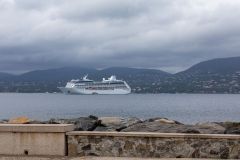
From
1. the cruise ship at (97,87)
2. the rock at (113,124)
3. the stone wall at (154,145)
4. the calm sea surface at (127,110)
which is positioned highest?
the cruise ship at (97,87)

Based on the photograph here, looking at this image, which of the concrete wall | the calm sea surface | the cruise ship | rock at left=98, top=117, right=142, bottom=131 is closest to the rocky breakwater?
rock at left=98, top=117, right=142, bottom=131

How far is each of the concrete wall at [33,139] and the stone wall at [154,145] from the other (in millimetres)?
223

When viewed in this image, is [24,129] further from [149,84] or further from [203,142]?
[149,84]

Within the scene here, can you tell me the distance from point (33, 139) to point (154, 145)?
2.64 meters

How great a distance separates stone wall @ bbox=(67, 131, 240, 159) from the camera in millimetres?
10586

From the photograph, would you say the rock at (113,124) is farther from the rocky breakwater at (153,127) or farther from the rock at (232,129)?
the rock at (232,129)

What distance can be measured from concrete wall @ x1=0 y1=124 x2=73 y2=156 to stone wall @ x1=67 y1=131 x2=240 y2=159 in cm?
22

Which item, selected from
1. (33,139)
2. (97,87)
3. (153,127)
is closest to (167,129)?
(153,127)

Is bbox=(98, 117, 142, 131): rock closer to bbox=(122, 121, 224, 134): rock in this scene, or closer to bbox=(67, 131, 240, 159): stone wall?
bbox=(122, 121, 224, 134): rock

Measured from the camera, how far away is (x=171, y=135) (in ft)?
35.3

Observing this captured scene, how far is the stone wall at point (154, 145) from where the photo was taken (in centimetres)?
1059

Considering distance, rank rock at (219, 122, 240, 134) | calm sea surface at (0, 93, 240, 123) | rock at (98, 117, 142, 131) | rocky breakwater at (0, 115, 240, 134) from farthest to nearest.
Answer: calm sea surface at (0, 93, 240, 123) < rock at (98, 117, 142, 131) < rock at (219, 122, 240, 134) < rocky breakwater at (0, 115, 240, 134)

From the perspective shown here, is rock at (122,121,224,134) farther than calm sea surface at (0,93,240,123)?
No

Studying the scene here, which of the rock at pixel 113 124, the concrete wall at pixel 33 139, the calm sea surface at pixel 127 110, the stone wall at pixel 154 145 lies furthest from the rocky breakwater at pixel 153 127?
the calm sea surface at pixel 127 110
